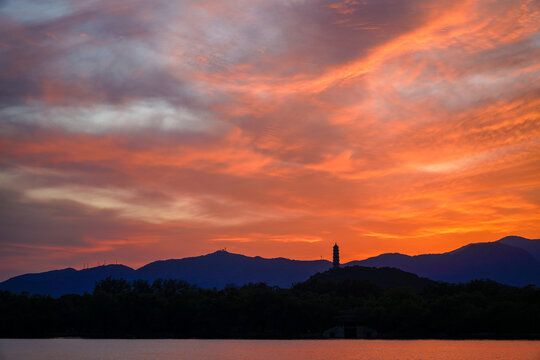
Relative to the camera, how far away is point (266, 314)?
425ft

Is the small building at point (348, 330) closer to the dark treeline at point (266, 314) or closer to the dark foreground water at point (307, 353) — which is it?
the dark treeline at point (266, 314)

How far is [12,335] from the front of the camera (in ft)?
449

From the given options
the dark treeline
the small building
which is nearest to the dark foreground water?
the dark treeline

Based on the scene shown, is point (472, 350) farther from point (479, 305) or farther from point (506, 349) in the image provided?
point (479, 305)

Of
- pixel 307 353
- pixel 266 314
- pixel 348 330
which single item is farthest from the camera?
pixel 266 314

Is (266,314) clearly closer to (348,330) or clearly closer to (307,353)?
(348,330)

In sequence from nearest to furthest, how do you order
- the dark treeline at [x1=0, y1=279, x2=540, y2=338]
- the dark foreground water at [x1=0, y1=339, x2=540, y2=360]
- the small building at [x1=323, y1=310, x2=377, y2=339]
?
the dark foreground water at [x1=0, y1=339, x2=540, y2=360], the dark treeline at [x1=0, y1=279, x2=540, y2=338], the small building at [x1=323, y1=310, x2=377, y2=339]

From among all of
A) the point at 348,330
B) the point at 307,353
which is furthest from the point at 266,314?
the point at 307,353

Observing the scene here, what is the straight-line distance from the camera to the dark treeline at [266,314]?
4619 inches

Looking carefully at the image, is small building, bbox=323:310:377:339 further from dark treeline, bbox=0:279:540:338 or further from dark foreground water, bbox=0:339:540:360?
dark foreground water, bbox=0:339:540:360

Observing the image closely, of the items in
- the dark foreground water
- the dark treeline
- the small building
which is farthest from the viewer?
the small building

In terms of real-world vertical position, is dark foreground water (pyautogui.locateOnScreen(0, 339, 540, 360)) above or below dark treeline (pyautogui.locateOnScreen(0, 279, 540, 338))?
below

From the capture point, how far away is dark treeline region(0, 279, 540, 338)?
117 meters

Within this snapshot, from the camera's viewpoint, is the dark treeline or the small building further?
the small building
